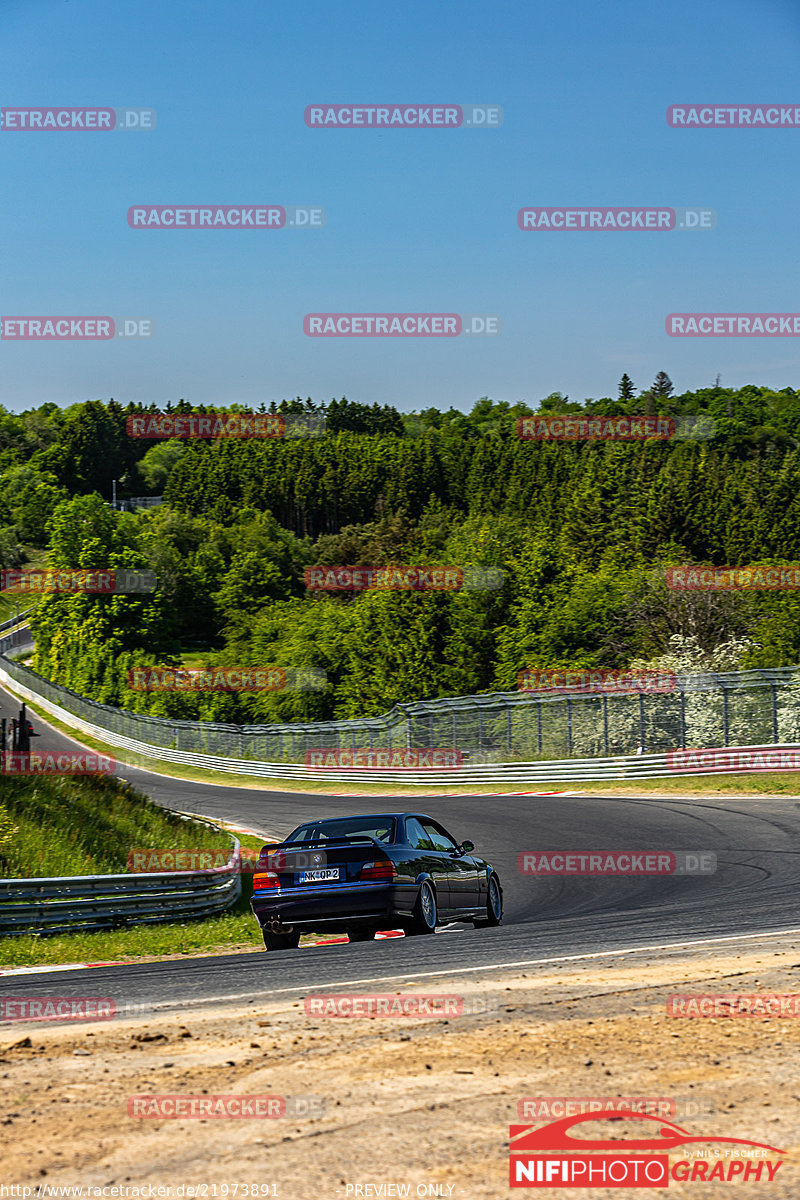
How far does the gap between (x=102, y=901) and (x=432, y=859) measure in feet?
14.3

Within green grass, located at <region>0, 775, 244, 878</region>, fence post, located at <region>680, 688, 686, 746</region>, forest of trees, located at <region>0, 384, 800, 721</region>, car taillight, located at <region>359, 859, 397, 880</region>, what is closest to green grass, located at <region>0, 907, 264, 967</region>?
green grass, located at <region>0, 775, 244, 878</region>

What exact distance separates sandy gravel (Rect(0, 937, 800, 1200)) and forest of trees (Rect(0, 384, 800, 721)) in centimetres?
4416

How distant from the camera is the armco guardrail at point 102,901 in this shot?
1234cm

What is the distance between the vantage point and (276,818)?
30906 millimetres

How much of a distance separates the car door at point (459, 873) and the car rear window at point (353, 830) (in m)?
0.81

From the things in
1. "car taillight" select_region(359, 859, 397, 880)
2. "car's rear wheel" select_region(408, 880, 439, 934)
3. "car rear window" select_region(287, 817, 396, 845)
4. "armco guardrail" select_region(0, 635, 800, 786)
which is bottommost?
"armco guardrail" select_region(0, 635, 800, 786)

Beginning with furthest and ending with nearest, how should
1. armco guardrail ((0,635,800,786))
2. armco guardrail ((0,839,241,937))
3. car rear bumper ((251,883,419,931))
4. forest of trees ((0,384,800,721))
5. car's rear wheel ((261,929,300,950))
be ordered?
forest of trees ((0,384,800,721)) < armco guardrail ((0,635,800,786)) < armco guardrail ((0,839,241,937)) < car's rear wheel ((261,929,300,950)) < car rear bumper ((251,883,419,931))

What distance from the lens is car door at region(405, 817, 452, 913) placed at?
36.8ft

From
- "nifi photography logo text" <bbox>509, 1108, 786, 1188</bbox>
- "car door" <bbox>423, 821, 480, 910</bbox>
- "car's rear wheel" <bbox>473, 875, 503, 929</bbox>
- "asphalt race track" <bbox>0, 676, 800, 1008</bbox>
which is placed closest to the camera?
"nifi photography logo text" <bbox>509, 1108, 786, 1188</bbox>

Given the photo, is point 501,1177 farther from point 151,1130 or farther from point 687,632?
point 687,632

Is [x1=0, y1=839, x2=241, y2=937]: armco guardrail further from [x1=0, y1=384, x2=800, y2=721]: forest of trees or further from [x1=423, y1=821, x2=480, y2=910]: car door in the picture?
[x1=0, y1=384, x2=800, y2=721]: forest of trees

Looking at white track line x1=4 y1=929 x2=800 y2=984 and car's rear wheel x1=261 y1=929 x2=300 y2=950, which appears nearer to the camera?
white track line x1=4 y1=929 x2=800 y2=984

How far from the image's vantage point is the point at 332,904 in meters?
10.6

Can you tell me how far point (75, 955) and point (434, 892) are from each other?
3.80m
